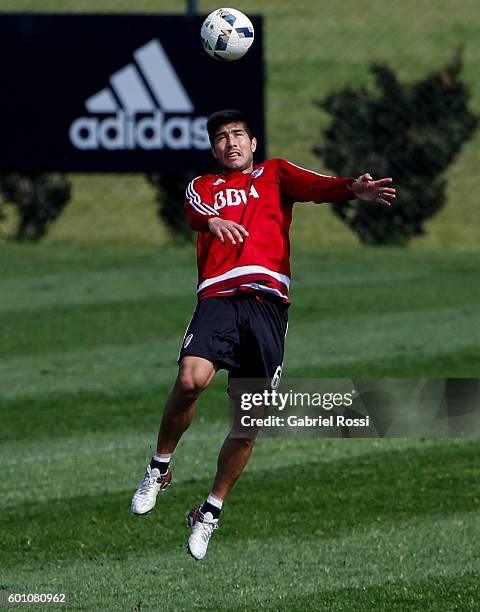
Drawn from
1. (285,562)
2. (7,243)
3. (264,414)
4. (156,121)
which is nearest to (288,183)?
(264,414)

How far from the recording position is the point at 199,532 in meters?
7.43

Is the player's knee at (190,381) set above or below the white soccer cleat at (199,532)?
above

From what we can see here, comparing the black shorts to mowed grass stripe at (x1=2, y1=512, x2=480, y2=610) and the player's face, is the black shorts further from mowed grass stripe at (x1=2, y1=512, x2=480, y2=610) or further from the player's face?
mowed grass stripe at (x1=2, y1=512, x2=480, y2=610)

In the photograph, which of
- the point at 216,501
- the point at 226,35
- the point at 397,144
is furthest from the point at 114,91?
the point at 216,501

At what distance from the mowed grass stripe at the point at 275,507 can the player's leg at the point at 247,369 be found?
65 centimetres

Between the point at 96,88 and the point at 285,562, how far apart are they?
1074cm

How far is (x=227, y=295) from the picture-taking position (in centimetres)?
750

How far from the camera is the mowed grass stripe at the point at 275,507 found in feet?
26.9

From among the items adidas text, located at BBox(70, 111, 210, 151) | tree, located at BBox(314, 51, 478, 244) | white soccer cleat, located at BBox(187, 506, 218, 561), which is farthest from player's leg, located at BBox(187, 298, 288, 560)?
tree, located at BBox(314, 51, 478, 244)

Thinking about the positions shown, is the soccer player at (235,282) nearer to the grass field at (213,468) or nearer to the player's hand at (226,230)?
the player's hand at (226,230)

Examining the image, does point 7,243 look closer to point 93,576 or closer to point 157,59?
point 157,59

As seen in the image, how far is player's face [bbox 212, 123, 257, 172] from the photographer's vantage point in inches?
300

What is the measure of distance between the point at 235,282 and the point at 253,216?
Answer: 36cm

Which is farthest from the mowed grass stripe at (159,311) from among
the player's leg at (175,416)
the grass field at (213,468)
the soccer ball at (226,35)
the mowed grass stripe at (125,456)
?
the player's leg at (175,416)
